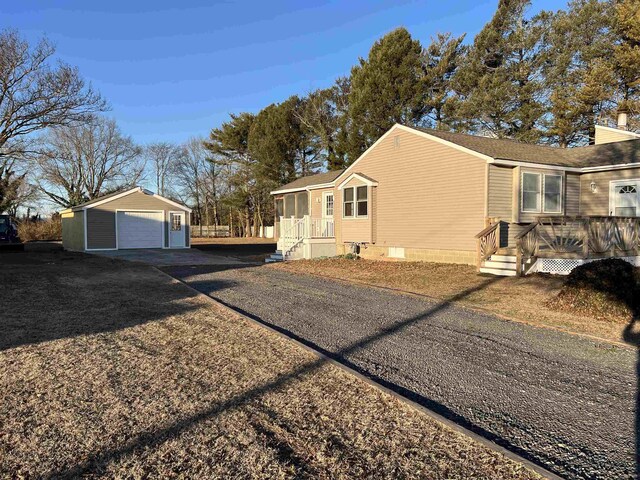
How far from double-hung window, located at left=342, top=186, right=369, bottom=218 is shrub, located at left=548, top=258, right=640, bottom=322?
31.9 feet

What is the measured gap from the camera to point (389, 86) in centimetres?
2877

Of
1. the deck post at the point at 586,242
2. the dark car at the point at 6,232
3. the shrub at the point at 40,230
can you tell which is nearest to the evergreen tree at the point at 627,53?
the deck post at the point at 586,242

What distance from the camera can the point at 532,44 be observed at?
26.8 m

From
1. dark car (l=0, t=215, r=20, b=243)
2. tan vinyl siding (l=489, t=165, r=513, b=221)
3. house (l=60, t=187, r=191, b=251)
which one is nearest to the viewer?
tan vinyl siding (l=489, t=165, r=513, b=221)

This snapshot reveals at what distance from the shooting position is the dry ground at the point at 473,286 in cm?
636

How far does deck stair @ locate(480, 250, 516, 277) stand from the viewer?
10906 millimetres

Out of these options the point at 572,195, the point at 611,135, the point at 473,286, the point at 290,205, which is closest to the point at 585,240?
the point at 473,286

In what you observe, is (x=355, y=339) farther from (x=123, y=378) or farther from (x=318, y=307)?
(x=123, y=378)

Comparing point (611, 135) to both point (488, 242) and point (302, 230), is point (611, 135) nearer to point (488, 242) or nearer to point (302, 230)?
point (488, 242)

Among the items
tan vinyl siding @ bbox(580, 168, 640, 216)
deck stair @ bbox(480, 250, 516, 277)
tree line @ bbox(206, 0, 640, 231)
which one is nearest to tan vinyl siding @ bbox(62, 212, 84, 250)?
tree line @ bbox(206, 0, 640, 231)

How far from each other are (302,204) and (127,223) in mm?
10108

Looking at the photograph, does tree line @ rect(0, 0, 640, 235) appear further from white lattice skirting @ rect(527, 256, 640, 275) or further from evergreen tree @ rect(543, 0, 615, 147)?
white lattice skirting @ rect(527, 256, 640, 275)

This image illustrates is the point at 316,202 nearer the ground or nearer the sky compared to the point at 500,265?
nearer the sky

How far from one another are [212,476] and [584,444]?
2.41 meters
